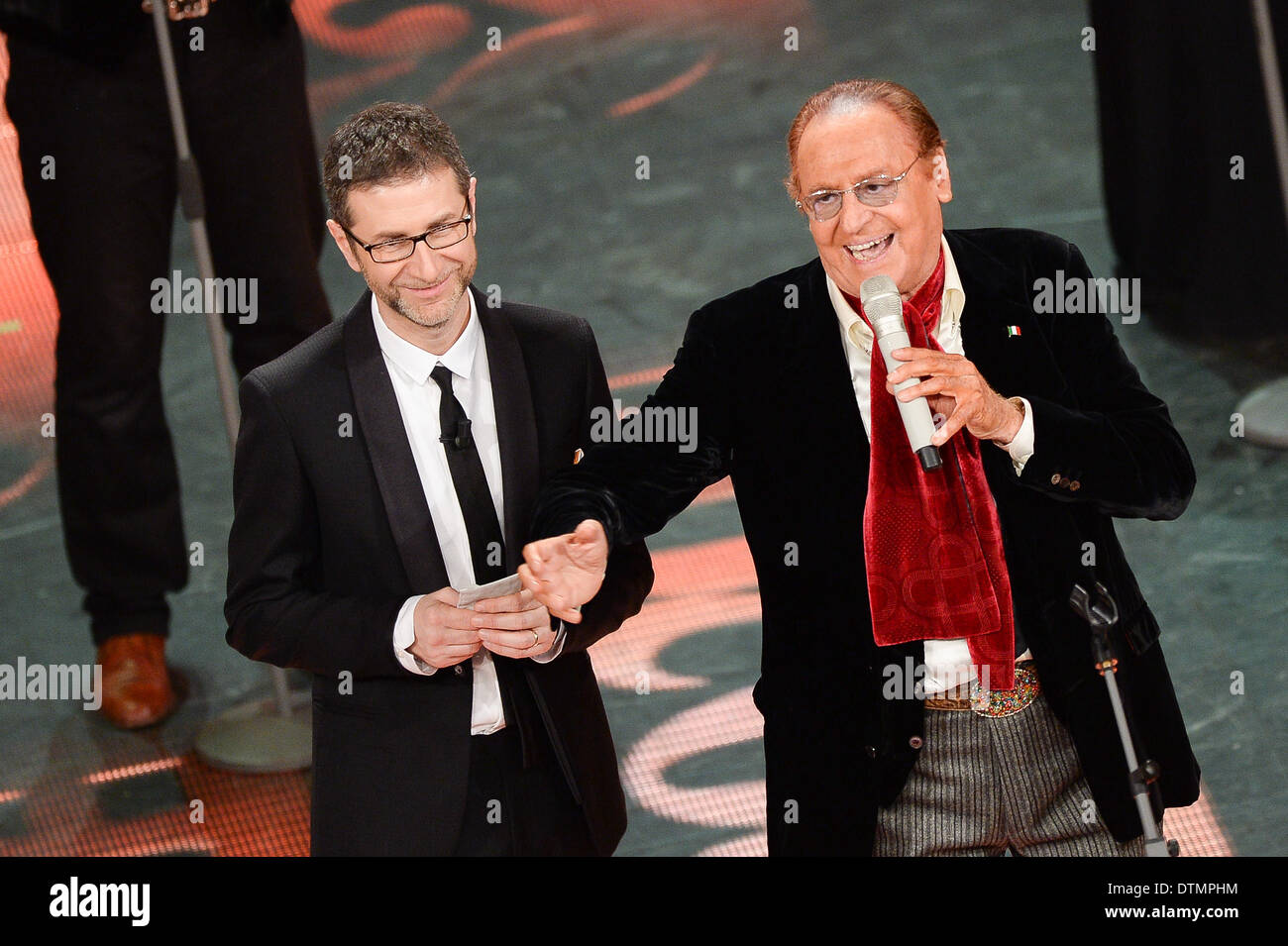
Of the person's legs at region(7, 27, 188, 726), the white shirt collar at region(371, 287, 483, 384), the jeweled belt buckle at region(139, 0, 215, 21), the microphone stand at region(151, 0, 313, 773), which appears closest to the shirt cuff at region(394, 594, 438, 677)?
the white shirt collar at region(371, 287, 483, 384)

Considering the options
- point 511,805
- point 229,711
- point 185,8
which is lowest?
point 229,711

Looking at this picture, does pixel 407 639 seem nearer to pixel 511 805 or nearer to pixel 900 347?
pixel 511 805

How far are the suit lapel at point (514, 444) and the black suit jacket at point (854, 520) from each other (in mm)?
94

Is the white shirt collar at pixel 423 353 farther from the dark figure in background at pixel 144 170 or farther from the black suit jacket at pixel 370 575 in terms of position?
the dark figure in background at pixel 144 170

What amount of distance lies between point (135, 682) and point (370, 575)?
7.00ft

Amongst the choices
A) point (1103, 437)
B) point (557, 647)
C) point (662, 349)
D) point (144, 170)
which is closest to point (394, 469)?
point (557, 647)

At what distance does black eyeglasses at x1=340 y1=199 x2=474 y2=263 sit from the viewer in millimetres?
2584

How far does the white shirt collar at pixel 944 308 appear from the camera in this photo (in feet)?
8.54

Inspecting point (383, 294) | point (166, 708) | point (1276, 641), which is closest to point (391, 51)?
point (166, 708)

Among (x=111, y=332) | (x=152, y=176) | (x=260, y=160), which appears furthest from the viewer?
(x=111, y=332)

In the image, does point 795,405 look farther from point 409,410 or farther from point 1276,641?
point 1276,641

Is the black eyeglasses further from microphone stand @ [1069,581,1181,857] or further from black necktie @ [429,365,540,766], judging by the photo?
microphone stand @ [1069,581,1181,857]

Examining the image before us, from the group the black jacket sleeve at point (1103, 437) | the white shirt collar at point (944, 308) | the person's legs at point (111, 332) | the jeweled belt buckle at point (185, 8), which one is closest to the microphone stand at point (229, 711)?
the jeweled belt buckle at point (185, 8)

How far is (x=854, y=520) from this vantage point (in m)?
2.58
